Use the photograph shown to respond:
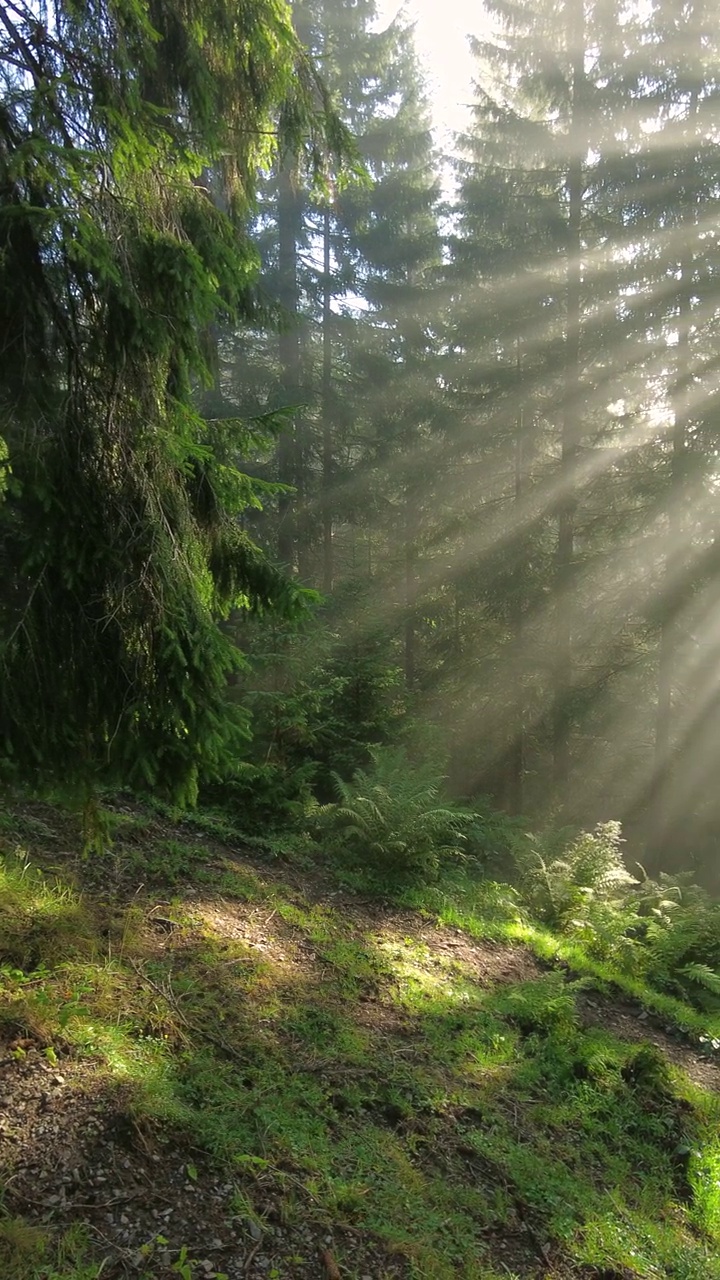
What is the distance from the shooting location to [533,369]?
13.4 metres

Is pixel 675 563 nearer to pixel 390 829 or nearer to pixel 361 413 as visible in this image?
pixel 390 829

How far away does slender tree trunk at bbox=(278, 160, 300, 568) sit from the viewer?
15164 millimetres

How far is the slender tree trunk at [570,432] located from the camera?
11969 millimetres

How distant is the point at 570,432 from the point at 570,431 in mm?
18

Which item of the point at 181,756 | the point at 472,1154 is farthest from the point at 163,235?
the point at 472,1154

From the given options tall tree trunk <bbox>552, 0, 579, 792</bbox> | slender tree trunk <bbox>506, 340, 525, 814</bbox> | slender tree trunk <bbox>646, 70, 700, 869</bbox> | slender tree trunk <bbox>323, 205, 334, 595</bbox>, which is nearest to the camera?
slender tree trunk <bbox>646, 70, 700, 869</bbox>

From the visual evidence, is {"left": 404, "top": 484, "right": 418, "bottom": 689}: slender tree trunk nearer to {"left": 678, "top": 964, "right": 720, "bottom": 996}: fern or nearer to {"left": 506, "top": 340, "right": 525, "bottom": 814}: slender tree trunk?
{"left": 506, "top": 340, "right": 525, "bottom": 814}: slender tree trunk

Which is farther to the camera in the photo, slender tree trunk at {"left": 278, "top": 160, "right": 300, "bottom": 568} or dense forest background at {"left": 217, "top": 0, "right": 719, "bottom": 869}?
slender tree trunk at {"left": 278, "top": 160, "right": 300, "bottom": 568}

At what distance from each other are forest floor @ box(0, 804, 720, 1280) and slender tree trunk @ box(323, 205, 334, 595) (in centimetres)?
1095

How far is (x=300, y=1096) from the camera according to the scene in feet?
11.9

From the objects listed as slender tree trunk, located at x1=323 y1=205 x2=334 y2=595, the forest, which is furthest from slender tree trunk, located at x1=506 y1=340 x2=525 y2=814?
slender tree trunk, located at x1=323 y1=205 x2=334 y2=595

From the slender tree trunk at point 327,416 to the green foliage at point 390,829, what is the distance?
905 centimetres

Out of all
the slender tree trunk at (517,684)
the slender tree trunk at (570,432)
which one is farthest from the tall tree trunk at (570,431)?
the slender tree trunk at (517,684)

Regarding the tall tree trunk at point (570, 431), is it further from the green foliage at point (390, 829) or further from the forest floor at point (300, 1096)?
the forest floor at point (300, 1096)
